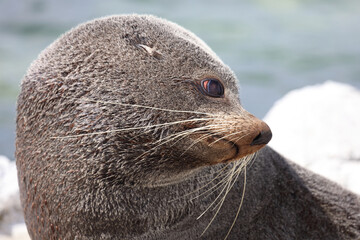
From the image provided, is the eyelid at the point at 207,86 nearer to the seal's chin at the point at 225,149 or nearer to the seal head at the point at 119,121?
the seal head at the point at 119,121

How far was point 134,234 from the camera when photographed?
7.32 feet

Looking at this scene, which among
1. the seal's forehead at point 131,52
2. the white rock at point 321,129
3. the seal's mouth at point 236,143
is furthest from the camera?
the white rock at point 321,129

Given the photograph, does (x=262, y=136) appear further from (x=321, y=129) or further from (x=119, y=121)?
(x=321, y=129)

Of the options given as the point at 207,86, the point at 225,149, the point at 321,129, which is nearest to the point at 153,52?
the point at 207,86

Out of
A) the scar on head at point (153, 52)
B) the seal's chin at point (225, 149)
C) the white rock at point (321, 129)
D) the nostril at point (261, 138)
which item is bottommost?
the seal's chin at point (225, 149)

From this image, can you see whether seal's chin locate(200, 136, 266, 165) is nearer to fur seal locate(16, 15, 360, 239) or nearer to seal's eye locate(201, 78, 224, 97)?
fur seal locate(16, 15, 360, 239)

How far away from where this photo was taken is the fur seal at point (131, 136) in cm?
211

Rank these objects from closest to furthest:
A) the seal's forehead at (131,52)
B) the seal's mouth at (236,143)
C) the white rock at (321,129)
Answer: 1. the seal's mouth at (236,143)
2. the seal's forehead at (131,52)
3. the white rock at (321,129)

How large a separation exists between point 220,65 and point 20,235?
2562mm

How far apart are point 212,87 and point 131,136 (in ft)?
1.35

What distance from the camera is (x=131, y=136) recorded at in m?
2.11

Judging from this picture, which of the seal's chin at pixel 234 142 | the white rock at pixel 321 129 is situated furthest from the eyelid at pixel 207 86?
the white rock at pixel 321 129

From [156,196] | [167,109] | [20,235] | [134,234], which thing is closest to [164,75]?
[167,109]

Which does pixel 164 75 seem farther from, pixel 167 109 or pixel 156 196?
pixel 156 196
